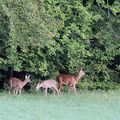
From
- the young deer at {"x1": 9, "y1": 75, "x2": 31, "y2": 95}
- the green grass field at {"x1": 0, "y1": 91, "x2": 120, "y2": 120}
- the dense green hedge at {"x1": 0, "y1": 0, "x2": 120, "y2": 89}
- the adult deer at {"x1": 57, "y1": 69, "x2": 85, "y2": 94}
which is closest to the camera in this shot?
the green grass field at {"x1": 0, "y1": 91, "x2": 120, "y2": 120}

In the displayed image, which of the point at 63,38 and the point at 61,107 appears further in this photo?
the point at 63,38

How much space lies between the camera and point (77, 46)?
23734 millimetres

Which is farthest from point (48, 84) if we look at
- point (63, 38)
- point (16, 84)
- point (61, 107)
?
point (61, 107)

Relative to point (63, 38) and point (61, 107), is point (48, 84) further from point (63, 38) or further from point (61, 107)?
point (61, 107)

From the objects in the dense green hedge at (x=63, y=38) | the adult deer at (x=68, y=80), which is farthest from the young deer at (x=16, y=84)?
the adult deer at (x=68, y=80)

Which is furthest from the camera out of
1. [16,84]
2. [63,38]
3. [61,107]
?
[63,38]

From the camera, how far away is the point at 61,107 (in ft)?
57.7

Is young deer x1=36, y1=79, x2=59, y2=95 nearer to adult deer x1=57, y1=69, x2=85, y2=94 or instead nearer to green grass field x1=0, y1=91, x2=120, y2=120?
adult deer x1=57, y1=69, x2=85, y2=94

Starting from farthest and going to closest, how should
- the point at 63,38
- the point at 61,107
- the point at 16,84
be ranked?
the point at 63,38
the point at 16,84
the point at 61,107

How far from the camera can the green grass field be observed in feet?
51.5

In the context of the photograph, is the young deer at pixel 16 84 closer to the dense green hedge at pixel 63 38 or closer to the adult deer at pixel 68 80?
the dense green hedge at pixel 63 38

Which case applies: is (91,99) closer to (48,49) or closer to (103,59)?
(48,49)

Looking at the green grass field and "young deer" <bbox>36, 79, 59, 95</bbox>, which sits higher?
"young deer" <bbox>36, 79, 59, 95</bbox>

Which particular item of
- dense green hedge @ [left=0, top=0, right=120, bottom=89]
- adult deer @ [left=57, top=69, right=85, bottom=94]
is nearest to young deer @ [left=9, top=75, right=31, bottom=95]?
dense green hedge @ [left=0, top=0, right=120, bottom=89]
